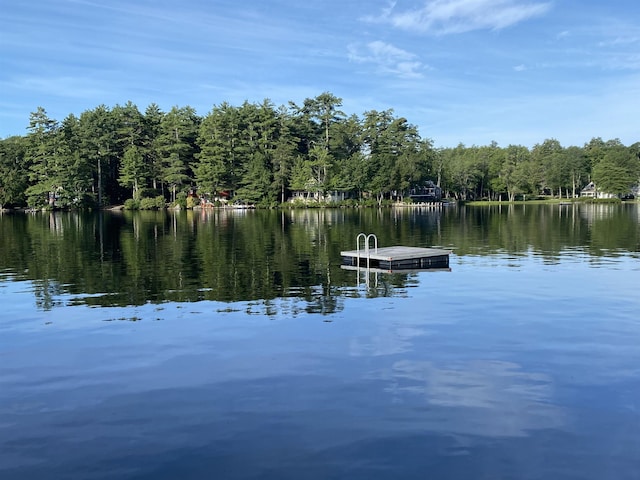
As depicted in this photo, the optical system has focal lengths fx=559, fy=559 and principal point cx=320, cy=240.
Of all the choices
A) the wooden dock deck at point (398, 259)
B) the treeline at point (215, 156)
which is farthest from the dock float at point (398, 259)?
the treeline at point (215, 156)

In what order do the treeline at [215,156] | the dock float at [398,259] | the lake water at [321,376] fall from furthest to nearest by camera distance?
the treeline at [215,156] < the dock float at [398,259] < the lake water at [321,376]

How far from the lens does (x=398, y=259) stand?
27.1 m

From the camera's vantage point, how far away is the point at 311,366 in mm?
12266

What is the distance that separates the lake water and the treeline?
287 ft

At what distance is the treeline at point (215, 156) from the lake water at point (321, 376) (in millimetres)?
87548

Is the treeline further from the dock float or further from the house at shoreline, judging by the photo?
the dock float

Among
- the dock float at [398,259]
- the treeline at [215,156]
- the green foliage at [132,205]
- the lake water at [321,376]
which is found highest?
the treeline at [215,156]

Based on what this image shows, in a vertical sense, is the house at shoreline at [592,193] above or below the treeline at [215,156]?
below

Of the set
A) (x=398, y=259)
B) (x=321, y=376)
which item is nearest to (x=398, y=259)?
(x=398, y=259)

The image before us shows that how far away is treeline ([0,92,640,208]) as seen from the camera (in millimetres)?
106250

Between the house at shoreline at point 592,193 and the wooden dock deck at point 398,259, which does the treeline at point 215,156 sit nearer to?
the house at shoreline at point 592,193

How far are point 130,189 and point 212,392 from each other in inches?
4514

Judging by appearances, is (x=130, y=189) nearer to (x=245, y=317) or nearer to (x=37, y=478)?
(x=245, y=317)

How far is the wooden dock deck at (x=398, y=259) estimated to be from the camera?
27219 mm
